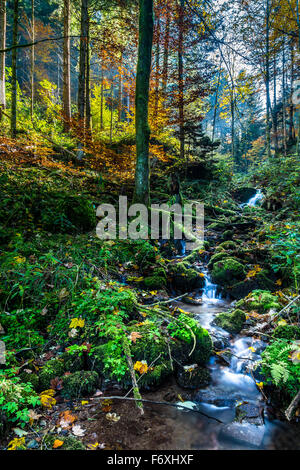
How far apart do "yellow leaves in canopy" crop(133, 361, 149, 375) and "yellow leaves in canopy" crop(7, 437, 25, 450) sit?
1.25 metres

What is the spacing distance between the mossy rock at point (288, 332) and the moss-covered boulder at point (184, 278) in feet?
8.20

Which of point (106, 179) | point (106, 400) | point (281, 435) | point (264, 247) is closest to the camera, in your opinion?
point (281, 435)

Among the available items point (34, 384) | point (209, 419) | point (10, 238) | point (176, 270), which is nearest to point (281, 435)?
point (209, 419)

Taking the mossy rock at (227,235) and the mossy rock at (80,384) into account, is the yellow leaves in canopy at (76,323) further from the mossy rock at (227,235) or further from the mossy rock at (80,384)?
the mossy rock at (227,235)

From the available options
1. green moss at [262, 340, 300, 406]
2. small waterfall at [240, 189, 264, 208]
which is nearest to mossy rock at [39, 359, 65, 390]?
green moss at [262, 340, 300, 406]

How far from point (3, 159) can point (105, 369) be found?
7.18 meters

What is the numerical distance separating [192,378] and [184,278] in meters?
2.82

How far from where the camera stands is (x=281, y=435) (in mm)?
2365

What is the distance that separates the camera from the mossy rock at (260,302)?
4.20 m

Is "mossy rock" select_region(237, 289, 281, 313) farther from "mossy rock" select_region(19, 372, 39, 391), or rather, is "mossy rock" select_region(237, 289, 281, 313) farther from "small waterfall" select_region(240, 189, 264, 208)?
"small waterfall" select_region(240, 189, 264, 208)

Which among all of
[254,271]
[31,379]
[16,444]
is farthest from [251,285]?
[16,444]

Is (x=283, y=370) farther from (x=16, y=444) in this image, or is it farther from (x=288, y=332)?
(x=16, y=444)

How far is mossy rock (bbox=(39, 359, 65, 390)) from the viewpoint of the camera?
2.52 meters

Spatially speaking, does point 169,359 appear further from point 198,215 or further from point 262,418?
point 198,215
